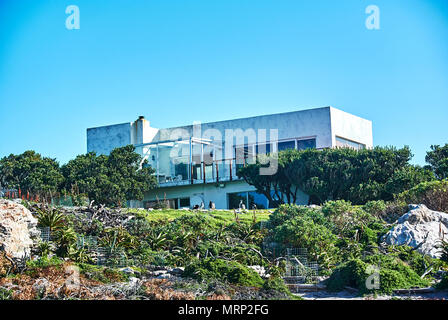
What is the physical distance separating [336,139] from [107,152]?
1388cm

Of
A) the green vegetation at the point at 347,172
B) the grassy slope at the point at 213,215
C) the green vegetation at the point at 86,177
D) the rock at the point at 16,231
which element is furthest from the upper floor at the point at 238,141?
the rock at the point at 16,231

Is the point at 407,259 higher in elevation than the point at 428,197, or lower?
lower

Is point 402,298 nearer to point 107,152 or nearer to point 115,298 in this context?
point 115,298

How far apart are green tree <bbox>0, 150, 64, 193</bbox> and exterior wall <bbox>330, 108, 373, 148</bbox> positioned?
46.2 feet

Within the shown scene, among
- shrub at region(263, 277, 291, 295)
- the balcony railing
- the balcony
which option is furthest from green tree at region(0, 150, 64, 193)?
shrub at region(263, 277, 291, 295)

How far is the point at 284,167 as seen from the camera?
3228 centimetres

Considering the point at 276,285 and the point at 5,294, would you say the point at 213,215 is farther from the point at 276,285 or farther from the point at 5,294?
the point at 5,294

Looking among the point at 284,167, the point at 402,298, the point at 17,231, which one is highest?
the point at 284,167

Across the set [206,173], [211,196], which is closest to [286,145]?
[206,173]

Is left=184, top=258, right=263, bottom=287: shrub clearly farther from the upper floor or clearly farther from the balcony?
the balcony

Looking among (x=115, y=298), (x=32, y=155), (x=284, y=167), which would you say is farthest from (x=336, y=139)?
(x=115, y=298)

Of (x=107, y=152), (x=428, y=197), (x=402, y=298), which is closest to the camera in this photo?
(x=402, y=298)

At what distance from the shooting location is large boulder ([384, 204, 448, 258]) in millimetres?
19344

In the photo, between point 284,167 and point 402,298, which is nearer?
point 402,298
